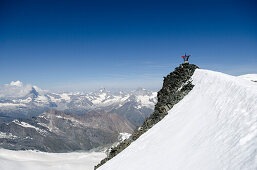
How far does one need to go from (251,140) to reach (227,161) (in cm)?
143

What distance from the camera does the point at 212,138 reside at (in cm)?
1134

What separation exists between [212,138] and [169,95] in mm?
20108

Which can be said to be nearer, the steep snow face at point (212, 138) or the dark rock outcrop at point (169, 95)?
the steep snow face at point (212, 138)

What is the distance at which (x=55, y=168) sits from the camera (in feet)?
251

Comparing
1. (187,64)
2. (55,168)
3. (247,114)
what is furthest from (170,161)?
(55,168)

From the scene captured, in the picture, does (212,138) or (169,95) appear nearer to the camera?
(212,138)

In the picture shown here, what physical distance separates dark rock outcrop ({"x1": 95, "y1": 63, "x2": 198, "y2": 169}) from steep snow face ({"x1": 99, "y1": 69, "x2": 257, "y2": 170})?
6540 millimetres

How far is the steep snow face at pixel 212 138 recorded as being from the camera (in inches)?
344

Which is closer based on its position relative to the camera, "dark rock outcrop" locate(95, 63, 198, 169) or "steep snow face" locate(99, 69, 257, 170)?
"steep snow face" locate(99, 69, 257, 170)

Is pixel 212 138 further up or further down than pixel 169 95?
further down

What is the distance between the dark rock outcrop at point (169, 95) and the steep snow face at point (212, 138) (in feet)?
21.5

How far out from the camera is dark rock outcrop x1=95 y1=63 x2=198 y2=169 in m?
26.4

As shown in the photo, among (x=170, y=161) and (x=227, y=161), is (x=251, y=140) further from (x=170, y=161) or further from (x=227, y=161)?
(x=170, y=161)

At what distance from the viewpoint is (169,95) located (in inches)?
1233
